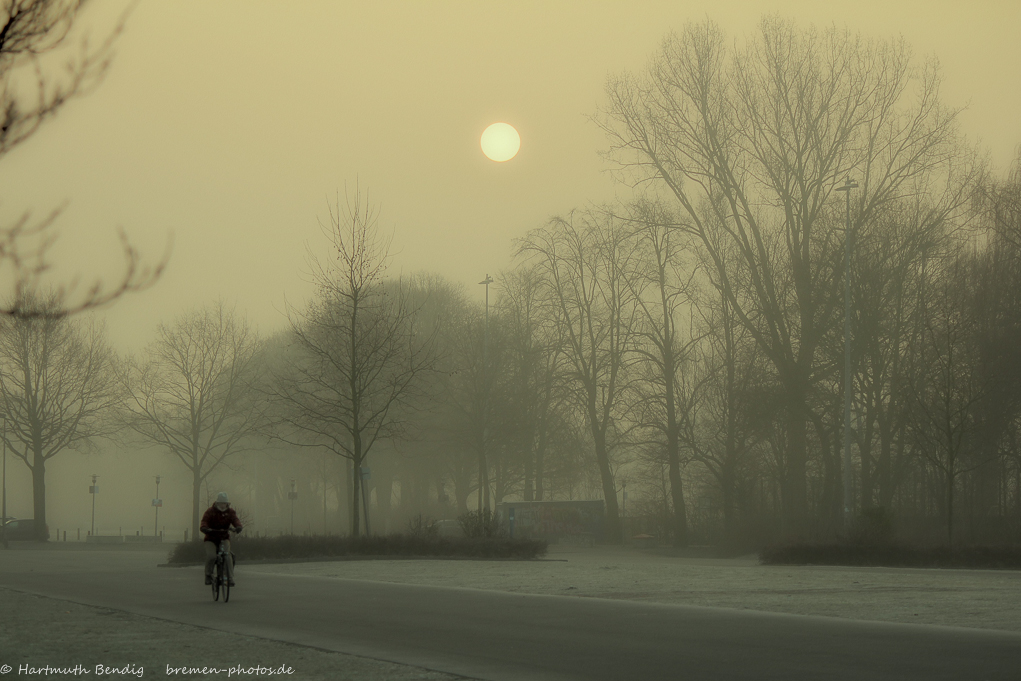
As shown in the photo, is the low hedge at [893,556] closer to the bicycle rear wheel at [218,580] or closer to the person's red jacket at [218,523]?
the person's red jacket at [218,523]

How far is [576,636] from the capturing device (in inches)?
470

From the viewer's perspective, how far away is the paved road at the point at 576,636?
A: 31.6 feet

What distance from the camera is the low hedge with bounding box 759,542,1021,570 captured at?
24.8 meters

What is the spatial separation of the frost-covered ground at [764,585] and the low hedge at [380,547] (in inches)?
67.7

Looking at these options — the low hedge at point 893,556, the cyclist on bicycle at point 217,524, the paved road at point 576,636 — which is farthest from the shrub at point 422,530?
the cyclist on bicycle at point 217,524

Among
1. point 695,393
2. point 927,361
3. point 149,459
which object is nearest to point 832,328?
point 927,361

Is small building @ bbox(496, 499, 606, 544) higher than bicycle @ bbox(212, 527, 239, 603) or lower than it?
lower

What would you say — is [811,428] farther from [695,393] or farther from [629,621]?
[629,621]

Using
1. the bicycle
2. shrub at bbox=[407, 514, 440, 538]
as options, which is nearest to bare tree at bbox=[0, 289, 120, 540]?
shrub at bbox=[407, 514, 440, 538]

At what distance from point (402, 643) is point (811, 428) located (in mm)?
33353

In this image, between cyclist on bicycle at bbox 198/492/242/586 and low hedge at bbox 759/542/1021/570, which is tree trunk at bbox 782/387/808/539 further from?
cyclist on bicycle at bbox 198/492/242/586

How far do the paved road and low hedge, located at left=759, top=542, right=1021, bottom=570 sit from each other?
12624 mm

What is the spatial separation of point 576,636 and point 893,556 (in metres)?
16.8

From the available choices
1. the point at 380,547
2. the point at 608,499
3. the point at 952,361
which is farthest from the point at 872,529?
the point at 608,499
